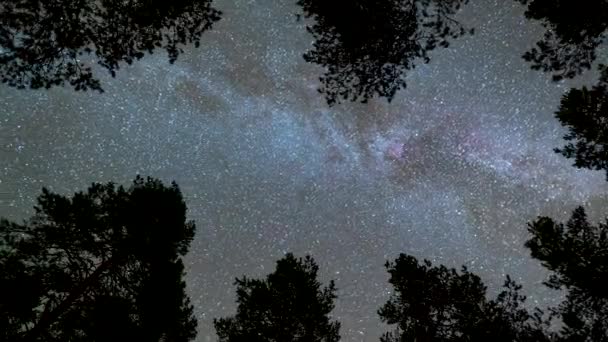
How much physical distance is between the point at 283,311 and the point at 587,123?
9.90 m

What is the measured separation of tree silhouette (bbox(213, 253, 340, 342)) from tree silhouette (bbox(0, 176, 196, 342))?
6.73 feet

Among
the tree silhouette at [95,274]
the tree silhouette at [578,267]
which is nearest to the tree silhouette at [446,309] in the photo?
the tree silhouette at [578,267]

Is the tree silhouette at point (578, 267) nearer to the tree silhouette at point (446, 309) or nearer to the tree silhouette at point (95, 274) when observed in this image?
the tree silhouette at point (446, 309)

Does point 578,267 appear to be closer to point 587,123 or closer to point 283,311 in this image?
point 587,123

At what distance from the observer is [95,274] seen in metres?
9.85

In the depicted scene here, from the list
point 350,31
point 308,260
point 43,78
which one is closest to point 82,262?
point 43,78

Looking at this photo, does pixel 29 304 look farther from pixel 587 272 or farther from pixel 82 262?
pixel 587 272

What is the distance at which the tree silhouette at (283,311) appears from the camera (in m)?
12.7

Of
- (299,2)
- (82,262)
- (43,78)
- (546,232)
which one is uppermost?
(299,2)

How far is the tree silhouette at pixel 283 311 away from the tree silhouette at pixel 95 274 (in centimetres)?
205

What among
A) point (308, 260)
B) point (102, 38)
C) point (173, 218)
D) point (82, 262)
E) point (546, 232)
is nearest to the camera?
point (102, 38)

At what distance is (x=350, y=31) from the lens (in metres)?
10.3

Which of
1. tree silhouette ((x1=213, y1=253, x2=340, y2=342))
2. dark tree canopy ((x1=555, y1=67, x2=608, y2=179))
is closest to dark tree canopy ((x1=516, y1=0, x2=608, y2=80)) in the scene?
dark tree canopy ((x1=555, y1=67, x2=608, y2=179))

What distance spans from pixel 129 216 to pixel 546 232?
11.1 m
